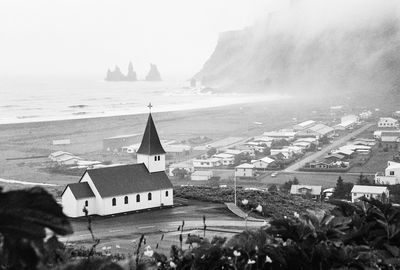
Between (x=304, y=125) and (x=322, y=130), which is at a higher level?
(x=304, y=125)

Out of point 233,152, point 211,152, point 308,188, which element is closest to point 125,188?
point 308,188

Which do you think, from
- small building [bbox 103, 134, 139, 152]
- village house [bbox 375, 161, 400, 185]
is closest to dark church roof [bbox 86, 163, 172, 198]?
village house [bbox 375, 161, 400, 185]

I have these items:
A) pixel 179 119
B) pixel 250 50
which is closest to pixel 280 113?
pixel 179 119

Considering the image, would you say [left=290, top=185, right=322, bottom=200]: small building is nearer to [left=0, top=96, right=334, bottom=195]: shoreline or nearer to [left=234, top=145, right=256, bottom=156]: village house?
[left=234, top=145, right=256, bottom=156]: village house

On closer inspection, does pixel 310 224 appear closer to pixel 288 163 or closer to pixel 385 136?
pixel 288 163

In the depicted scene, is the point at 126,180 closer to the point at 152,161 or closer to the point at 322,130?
the point at 152,161

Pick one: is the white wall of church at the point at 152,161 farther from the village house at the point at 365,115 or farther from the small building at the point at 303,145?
the village house at the point at 365,115
